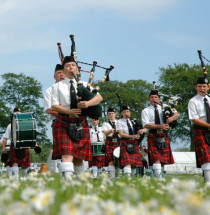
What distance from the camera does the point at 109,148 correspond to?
12.6m

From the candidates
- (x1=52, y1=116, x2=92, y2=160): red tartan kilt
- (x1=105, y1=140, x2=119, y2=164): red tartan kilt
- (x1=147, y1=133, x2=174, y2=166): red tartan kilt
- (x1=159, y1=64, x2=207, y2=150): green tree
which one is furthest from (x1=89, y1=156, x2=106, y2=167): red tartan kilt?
(x1=159, y1=64, x2=207, y2=150): green tree

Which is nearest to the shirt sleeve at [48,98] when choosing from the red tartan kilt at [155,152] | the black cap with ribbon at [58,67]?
the black cap with ribbon at [58,67]

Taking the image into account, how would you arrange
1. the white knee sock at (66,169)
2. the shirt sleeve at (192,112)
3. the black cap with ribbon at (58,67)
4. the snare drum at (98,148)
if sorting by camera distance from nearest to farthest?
the white knee sock at (66,169) → the shirt sleeve at (192,112) → the black cap with ribbon at (58,67) → the snare drum at (98,148)

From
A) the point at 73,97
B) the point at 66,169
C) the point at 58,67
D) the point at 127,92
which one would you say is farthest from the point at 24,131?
the point at 127,92

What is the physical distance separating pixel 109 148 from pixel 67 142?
258 inches

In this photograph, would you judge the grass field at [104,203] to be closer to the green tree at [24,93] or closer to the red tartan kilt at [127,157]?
the red tartan kilt at [127,157]

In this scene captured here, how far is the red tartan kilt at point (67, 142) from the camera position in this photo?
606 cm

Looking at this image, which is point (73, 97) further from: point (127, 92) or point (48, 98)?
point (127, 92)

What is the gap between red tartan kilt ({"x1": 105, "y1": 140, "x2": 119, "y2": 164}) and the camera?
12.4 meters

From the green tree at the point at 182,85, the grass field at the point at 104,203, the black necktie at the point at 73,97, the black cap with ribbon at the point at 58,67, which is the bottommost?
the grass field at the point at 104,203

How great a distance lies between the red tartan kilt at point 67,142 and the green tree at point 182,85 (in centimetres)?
3292

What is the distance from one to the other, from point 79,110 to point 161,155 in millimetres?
3882

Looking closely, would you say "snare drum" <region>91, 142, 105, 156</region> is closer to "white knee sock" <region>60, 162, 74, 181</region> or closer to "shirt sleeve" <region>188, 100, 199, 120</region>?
"shirt sleeve" <region>188, 100, 199, 120</region>

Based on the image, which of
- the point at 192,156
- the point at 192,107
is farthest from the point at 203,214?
the point at 192,156
